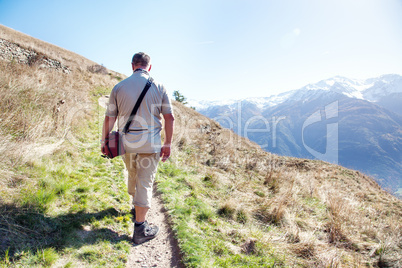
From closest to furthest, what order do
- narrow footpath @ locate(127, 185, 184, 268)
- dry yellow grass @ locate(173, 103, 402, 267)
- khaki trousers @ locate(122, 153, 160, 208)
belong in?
narrow footpath @ locate(127, 185, 184, 268), khaki trousers @ locate(122, 153, 160, 208), dry yellow grass @ locate(173, 103, 402, 267)

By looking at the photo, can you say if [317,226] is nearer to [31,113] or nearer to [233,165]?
[233,165]

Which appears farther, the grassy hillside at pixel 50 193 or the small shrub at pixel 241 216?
the small shrub at pixel 241 216

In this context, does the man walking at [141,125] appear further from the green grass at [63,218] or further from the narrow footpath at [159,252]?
the green grass at [63,218]

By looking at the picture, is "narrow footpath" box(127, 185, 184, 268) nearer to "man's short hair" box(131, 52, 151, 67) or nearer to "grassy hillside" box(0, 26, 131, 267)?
"grassy hillside" box(0, 26, 131, 267)

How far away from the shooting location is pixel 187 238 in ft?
10.8

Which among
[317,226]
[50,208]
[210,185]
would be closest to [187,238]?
[50,208]

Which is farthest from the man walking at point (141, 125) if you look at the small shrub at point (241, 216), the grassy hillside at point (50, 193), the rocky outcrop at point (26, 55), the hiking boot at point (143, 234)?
the rocky outcrop at point (26, 55)

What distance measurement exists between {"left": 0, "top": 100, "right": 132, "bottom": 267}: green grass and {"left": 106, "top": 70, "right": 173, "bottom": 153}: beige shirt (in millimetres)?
1415

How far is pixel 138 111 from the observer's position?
2816 millimetres

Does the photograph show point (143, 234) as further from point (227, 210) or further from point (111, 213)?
point (227, 210)

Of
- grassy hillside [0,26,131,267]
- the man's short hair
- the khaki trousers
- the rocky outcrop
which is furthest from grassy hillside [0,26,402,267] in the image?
the rocky outcrop

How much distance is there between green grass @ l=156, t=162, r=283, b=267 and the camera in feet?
9.89

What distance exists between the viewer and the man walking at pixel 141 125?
111 inches

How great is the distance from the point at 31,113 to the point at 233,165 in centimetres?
803
